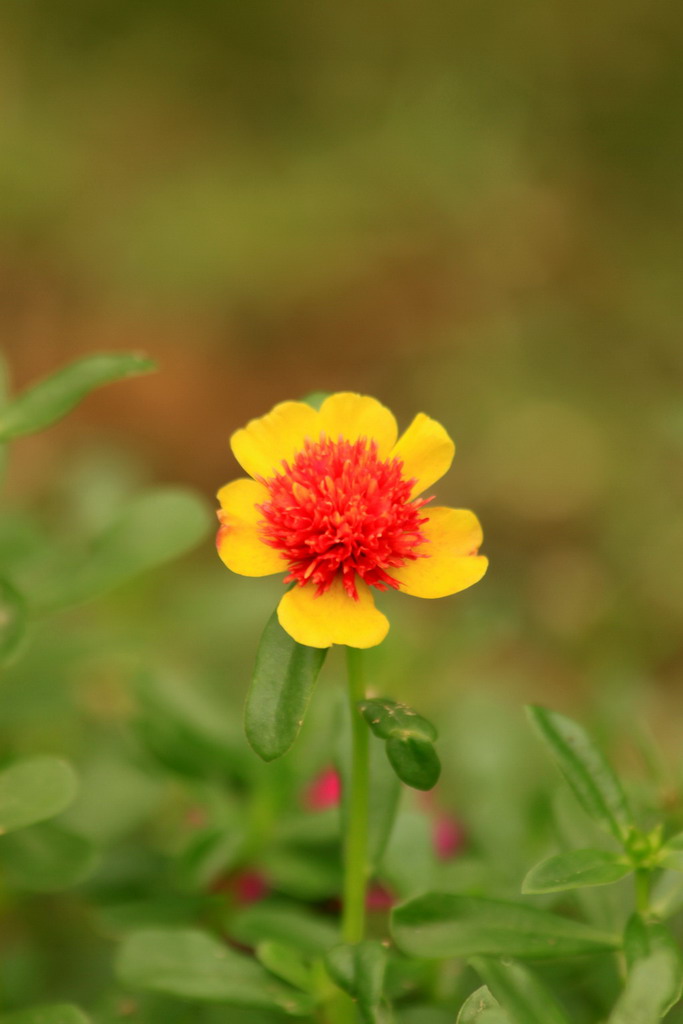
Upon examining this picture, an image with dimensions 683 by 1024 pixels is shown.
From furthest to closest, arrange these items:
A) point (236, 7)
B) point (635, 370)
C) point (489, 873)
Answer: point (236, 7)
point (635, 370)
point (489, 873)

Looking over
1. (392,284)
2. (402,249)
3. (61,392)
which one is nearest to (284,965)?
(61,392)

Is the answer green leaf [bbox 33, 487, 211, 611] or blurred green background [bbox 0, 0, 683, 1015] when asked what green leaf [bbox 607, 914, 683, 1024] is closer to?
green leaf [bbox 33, 487, 211, 611]

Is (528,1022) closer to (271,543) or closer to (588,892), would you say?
(588,892)

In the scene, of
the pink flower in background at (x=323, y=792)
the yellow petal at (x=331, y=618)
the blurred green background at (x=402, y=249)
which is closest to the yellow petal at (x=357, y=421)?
the yellow petal at (x=331, y=618)

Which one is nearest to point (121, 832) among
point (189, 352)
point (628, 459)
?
point (628, 459)

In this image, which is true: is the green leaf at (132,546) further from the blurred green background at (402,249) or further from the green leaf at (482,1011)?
the blurred green background at (402,249)

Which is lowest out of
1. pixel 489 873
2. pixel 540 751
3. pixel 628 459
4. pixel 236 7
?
pixel 489 873

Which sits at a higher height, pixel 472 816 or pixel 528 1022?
pixel 472 816
